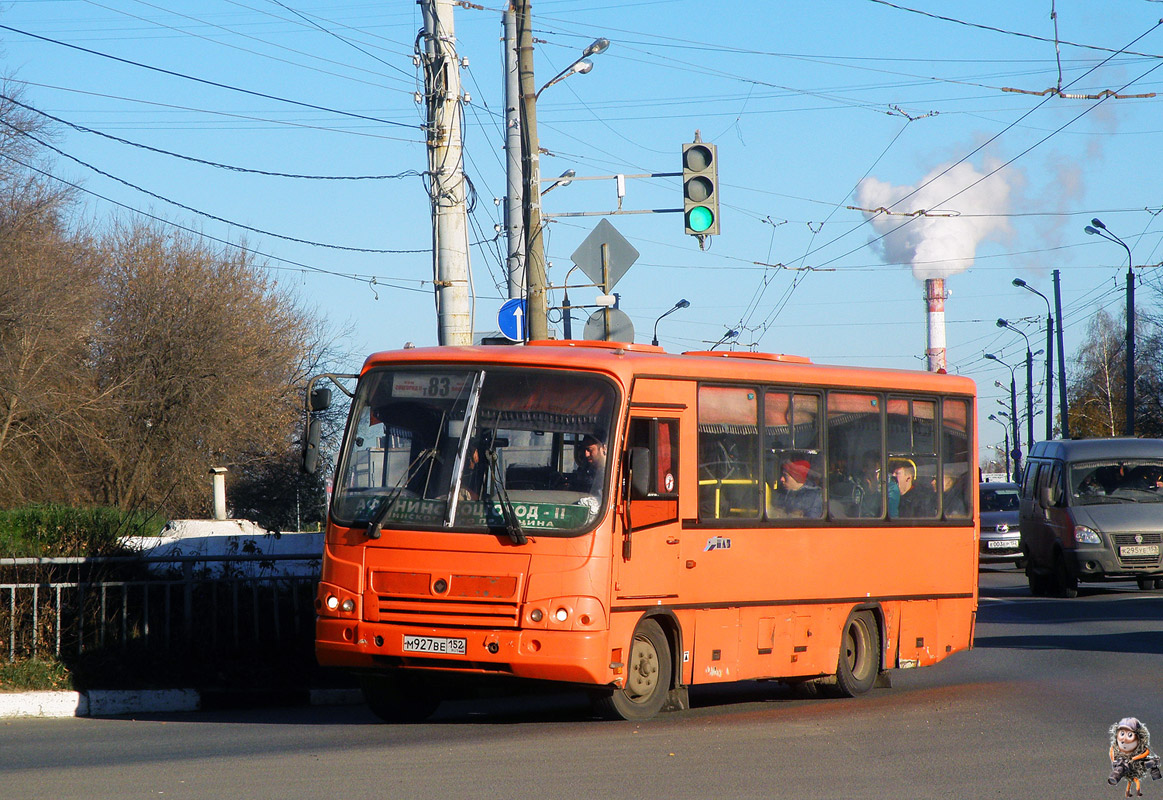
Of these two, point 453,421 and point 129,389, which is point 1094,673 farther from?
point 129,389

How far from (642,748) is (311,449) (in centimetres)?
333

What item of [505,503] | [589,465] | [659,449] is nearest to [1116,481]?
[659,449]

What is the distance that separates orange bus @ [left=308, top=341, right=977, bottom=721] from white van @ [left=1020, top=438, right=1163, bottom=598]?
11.7m

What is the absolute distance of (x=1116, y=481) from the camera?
23.5m

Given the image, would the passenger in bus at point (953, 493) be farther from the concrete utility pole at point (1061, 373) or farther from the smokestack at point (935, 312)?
the smokestack at point (935, 312)

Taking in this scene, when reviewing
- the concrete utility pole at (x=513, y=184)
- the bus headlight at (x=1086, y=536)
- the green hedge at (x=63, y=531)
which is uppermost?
the concrete utility pole at (x=513, y=184)

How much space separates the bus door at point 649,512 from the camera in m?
10.0

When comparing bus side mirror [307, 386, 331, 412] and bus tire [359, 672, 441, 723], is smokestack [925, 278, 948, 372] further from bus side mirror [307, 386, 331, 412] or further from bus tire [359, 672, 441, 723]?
bus side mirror [307, 386, 331, 412]

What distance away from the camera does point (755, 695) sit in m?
12.8

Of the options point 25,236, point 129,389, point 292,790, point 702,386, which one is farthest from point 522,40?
point 129,389

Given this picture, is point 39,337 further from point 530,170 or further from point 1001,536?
point 1001,536

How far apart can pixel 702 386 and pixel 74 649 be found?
222 inches

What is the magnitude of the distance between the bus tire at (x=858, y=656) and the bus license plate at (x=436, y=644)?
3969 millimetres

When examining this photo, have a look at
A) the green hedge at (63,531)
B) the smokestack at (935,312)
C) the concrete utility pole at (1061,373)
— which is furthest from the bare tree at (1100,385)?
the green hedge at (63,531)
